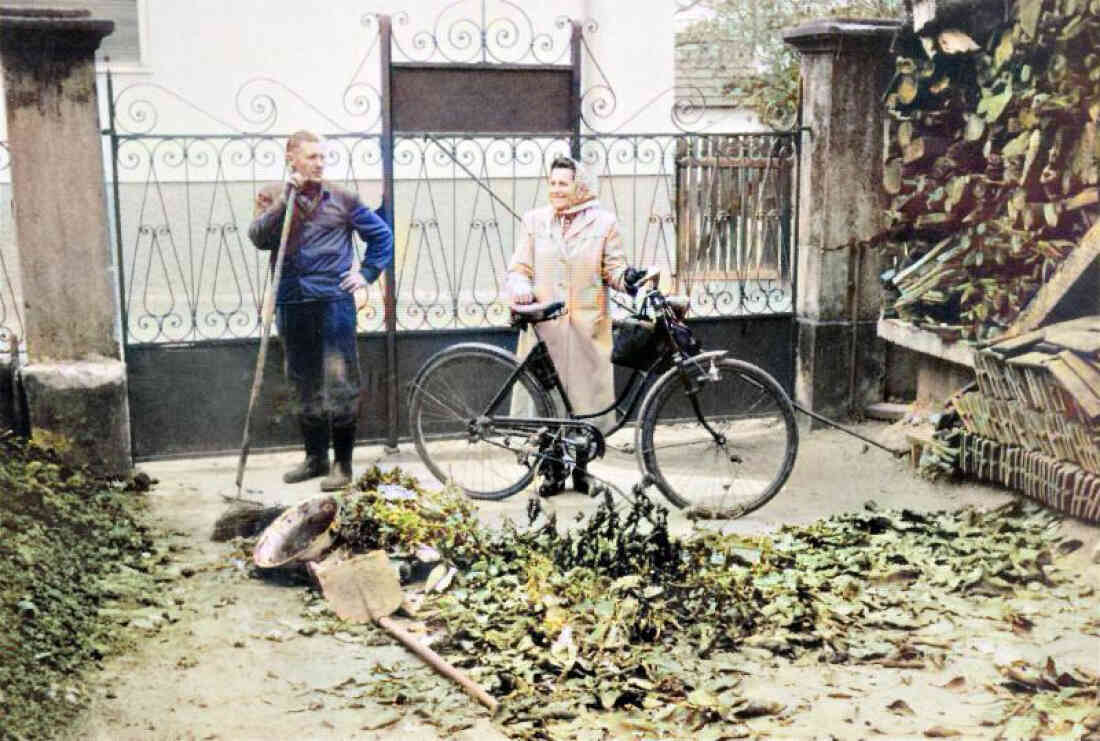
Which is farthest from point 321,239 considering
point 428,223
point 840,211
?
point 840,211

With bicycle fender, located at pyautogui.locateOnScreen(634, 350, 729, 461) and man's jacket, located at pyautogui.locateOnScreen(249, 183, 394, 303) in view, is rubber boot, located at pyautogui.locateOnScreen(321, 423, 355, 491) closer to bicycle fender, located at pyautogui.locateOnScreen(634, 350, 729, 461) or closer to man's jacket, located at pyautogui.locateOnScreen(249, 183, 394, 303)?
man's jacket, located at pyautogui.locateOnScreen(249, 183, 394, 303)

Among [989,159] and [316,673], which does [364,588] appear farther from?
[989,159]

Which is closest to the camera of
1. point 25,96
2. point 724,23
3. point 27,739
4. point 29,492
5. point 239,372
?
point 27,739

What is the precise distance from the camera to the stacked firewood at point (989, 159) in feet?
18.9

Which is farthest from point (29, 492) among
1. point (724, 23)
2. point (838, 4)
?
point (838, 4)

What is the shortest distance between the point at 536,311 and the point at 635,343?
53cm

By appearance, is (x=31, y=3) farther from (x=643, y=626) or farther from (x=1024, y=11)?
(x=1024, y=11)

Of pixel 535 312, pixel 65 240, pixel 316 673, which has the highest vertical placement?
pixel 65 240

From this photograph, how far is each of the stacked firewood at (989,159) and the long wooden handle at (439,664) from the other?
3.54m

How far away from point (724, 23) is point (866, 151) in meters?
3.90

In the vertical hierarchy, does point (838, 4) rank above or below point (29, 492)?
above

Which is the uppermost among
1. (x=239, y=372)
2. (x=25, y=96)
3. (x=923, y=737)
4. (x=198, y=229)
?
(x=25, y=96)

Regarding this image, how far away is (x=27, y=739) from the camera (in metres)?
3.81

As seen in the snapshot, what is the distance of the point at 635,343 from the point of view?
615 cm
